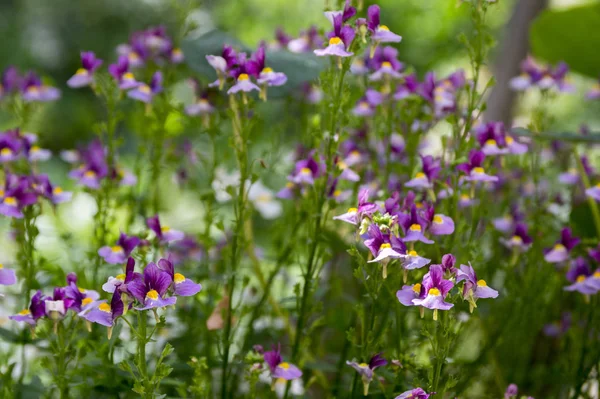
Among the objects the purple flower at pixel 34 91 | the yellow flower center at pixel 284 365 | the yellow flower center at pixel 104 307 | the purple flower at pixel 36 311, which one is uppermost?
the purple flower at pixel 34 91

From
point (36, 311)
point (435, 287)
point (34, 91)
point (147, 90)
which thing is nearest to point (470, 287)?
point (435, 287)

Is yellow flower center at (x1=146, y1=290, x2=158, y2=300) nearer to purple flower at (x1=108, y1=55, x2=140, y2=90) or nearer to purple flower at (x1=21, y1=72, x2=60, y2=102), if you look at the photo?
purple flower at (x1=108, y1=55, x2=140, y2=90)

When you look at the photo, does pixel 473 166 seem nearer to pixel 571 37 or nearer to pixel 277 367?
pixel 277 367

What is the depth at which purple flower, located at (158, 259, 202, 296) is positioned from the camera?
1.09m

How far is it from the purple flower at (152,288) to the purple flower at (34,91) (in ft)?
3.41

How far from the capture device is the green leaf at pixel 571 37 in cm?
233

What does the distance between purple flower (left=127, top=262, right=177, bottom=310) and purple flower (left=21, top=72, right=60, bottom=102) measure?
1.04 meters

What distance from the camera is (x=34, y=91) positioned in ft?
6.28

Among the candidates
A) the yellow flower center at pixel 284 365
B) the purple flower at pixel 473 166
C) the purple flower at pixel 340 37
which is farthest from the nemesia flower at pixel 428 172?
the yellow flower center at pixel 284 365

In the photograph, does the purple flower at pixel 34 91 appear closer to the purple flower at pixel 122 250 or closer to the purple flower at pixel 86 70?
the purple flower at pixel 86 70

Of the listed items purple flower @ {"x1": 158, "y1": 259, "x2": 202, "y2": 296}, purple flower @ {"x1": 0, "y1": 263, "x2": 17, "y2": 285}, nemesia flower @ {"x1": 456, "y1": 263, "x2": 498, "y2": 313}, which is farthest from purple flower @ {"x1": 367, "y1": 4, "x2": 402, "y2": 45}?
purple flower @ {"x1": 0, "y1": 263, "x2": 17, "y2": 285}

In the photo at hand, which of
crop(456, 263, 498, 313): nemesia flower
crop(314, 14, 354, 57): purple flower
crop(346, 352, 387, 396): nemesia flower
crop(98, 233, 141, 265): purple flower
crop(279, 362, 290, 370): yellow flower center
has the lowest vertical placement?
crop(279, 362, 290, 370): yellow flower center

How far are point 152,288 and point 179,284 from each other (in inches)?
2.6

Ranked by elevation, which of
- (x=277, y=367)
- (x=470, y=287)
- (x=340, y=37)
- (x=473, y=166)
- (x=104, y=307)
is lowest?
(x=277, y=367)
